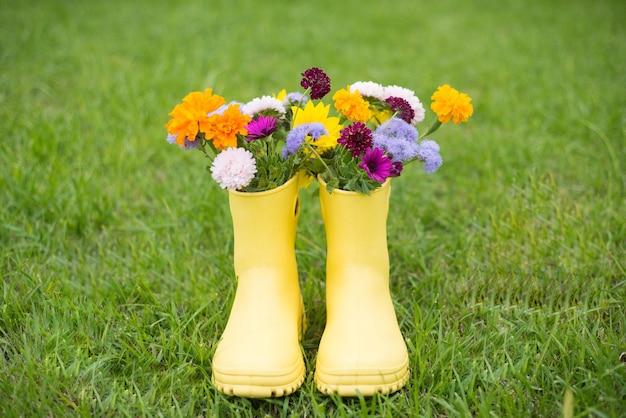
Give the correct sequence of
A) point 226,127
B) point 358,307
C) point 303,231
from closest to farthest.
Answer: point 226,127 → point 358,307 → point 303,231

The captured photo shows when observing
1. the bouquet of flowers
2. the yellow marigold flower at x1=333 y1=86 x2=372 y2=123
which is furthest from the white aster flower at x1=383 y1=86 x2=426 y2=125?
the yellow marigold flower at x1=333 y1=86 x2=372 y2=123

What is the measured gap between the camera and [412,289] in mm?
1480

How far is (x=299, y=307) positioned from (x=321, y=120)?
0.41m

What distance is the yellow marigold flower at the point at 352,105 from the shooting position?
1.16 m

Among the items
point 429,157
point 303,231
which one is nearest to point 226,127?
point 429,157

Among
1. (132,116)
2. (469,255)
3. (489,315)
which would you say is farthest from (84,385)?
(132,116)

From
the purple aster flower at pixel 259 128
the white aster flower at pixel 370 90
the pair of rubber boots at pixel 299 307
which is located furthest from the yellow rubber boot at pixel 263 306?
the white aster flower at pixel 370 90

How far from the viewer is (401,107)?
4.04ft

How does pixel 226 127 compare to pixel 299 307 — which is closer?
pixel 226 127

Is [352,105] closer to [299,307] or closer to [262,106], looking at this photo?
[262,106]

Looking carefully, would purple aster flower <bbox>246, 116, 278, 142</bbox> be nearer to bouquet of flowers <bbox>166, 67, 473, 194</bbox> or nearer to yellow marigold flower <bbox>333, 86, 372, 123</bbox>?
bouquet of flowers <bbox>166, 67, 473, 194</bbox>

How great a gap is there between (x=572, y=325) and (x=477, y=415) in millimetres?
328

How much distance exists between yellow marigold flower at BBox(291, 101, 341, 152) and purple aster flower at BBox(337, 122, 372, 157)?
0.12 feet

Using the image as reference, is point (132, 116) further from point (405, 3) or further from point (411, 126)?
point (405, 3)
